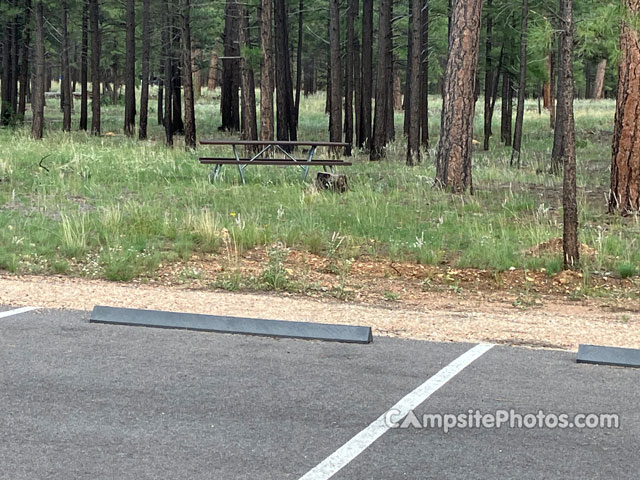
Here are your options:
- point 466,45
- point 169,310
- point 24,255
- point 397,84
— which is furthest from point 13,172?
point 397,84

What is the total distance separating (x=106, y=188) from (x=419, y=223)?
255 inches

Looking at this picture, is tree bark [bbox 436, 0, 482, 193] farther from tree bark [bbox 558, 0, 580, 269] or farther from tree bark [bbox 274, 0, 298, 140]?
tree bark [bbox 274, 0, 298, 140]

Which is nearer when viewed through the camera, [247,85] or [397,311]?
[397,311]

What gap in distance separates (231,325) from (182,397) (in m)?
1.87

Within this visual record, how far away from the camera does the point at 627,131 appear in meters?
14.8

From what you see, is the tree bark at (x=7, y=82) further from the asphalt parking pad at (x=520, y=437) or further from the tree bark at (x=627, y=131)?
the asphalt parking pad at (x=520, y=437)

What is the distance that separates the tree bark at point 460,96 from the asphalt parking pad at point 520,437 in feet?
38.9

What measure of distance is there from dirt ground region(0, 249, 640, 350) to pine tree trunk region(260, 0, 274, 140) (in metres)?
14.4

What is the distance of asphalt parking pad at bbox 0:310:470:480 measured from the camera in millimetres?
4320

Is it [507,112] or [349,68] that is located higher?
[349,68]

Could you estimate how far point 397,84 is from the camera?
64562 millimetres

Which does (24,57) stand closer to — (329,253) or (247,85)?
(247,85)

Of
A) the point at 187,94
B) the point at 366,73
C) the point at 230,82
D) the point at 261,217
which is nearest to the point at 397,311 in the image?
the point at 261,217

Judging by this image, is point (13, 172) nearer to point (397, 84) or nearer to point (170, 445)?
point (170, 445)
